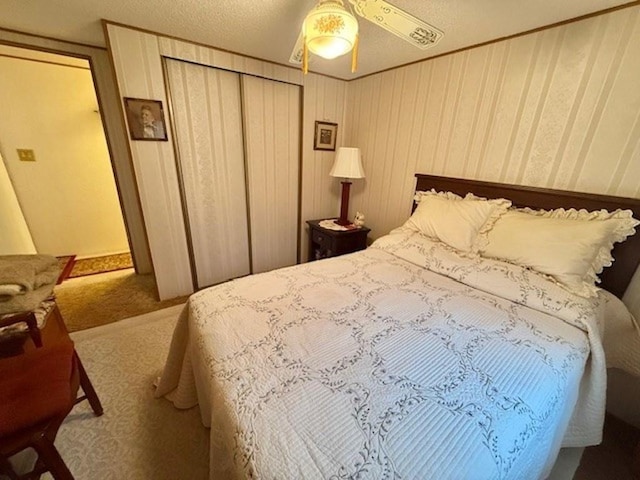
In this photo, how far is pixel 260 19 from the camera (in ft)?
5.29

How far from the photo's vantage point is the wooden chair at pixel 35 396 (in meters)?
0.85

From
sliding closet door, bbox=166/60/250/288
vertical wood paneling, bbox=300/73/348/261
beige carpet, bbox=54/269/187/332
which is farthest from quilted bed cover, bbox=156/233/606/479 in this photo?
vertical wood paneling, bbox=300/73/348/261

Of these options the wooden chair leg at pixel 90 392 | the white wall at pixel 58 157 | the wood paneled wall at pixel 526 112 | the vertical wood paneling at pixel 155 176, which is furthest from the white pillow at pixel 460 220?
the white wall at pixel 58 157

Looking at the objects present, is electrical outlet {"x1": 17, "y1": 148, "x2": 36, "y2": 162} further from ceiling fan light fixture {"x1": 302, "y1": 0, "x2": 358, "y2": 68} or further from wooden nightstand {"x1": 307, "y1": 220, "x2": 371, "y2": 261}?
ceiling fan light fixture {"x1": 302, "y1": 0, "x2": 358, "y2": 68}

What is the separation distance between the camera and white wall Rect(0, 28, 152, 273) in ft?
6.42

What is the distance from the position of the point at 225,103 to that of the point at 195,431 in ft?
7.98

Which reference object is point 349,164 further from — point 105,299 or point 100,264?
point 100,264

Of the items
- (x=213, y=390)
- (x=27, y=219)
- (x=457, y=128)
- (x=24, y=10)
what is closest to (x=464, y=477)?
(x=213, y=390)

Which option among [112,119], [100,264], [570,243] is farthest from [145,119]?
[570,243]

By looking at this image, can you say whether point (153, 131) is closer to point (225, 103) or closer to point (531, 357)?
point (225, 103)

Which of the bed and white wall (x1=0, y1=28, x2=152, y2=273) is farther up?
white wall (x1=0, y1=28, x2=152, y2=273)

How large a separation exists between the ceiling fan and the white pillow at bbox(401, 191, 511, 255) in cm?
103

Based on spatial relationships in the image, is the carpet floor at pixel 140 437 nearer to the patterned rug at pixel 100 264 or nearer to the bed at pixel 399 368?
the bed at pixel 399 368

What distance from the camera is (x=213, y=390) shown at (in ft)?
2.79
